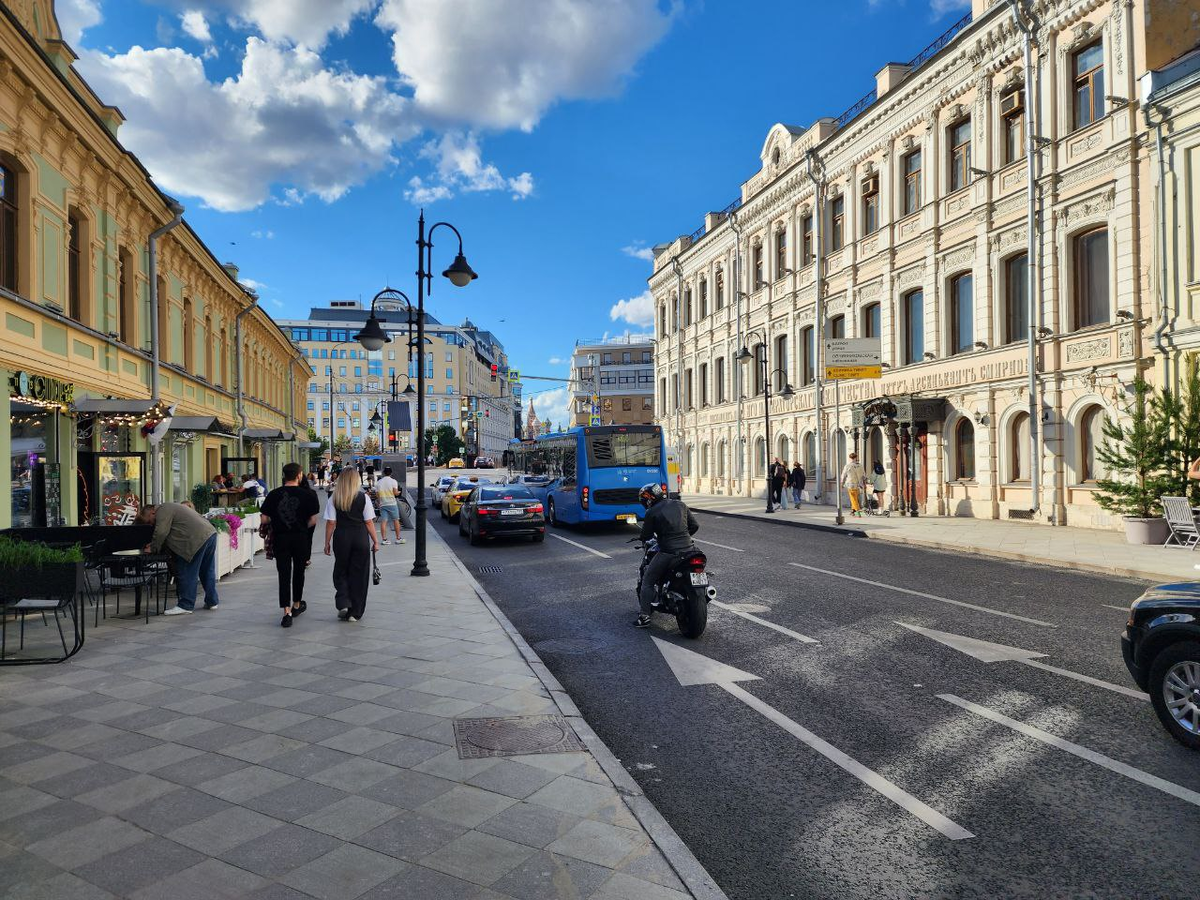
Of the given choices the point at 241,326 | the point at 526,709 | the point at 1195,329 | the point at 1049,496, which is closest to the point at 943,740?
the point at 526,709

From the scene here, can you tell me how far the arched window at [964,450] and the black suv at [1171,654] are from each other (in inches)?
771

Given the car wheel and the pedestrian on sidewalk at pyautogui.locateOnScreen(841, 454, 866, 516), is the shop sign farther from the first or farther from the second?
the pedestrian on sidewalk at pyautogui.locateOnScreen(841, 454, 866, 516)

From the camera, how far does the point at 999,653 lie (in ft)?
22.9

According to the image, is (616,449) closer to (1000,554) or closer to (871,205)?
(1000,554)

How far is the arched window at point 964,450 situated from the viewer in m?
23.2

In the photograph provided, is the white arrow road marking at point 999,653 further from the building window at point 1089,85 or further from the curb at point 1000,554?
the building window at point 1089,85

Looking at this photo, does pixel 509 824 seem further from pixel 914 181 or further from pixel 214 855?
pixel 914 181

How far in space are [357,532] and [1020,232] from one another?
2030 cm

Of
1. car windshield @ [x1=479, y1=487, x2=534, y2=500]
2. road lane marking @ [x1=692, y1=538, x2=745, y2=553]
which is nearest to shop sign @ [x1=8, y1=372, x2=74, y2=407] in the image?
car windshield @ [x1=479, y1=487, x2=534, y2=500]

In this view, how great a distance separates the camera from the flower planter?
50.6 feet

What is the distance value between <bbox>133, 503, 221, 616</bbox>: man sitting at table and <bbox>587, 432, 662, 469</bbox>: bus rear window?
12479 millimetres

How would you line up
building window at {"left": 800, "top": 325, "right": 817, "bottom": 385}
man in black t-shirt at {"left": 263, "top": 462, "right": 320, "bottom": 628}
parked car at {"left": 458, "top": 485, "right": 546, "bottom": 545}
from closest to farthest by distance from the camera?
man in black t-shirt at {"left": 263, "top": 462, "right": 320, "bottom": 628} < parked car at {"left": 458, "top": 485, "right": 546, "bottom": 545} < building window at {"left": 800, "top": 325, "right": 817, "bottom": 385}

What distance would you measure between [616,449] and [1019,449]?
11426 mm

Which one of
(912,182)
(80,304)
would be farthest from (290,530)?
(912,182)
